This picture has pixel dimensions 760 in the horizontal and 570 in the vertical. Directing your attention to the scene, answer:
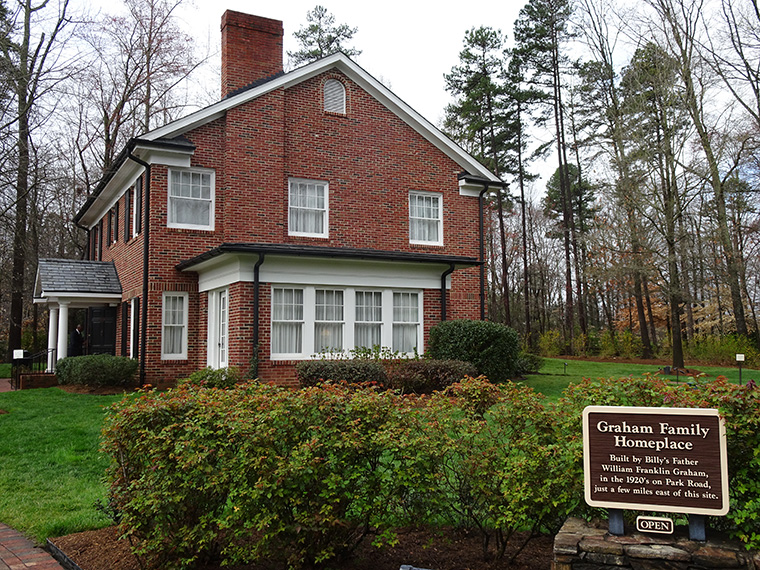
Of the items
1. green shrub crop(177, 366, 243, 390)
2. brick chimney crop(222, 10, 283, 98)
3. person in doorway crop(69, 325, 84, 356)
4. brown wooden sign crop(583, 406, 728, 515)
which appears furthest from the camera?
person in doorway crop(69, 325, 84, 356)

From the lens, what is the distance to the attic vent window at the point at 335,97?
19.2 metres

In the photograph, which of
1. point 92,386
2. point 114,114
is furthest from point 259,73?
point 114,114

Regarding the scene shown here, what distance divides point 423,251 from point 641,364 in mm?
11308

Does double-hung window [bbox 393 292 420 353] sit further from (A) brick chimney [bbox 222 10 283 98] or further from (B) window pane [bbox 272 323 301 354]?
(A) brick chimney [bbox 222 10 283 98]

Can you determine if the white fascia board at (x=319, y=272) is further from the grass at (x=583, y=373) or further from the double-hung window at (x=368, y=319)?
the grass at (x=583, y=373)

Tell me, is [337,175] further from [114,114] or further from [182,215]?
[114,114]

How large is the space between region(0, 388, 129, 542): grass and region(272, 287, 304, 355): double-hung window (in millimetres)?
4288

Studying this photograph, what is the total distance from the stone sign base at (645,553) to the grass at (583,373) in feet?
35.2

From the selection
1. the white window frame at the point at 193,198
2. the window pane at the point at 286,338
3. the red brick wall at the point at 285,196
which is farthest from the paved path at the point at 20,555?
the white window frame at the point at 193,198

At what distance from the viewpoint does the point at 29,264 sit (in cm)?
3628

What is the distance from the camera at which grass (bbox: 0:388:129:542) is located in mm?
6130

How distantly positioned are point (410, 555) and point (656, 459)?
200 centimetres

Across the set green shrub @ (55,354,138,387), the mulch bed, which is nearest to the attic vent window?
green shrub @ (55,354,138,387)

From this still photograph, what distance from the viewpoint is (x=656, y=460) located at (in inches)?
166
